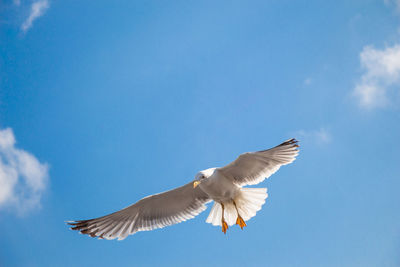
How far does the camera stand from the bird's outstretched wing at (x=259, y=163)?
4.50 meters

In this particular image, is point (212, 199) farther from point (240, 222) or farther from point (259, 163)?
point (259, 163)

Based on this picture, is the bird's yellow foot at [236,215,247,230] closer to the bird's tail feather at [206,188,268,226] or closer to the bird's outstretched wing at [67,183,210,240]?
the bird's tail feather at [206,188,268,226]

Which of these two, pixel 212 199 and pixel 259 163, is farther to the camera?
pixel 212 199

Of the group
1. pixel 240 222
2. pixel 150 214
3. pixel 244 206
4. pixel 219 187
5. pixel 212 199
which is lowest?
pixel 240 222

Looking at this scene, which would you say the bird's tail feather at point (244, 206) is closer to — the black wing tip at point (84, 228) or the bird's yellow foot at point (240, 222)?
the bird's yellow foot at point (240, 222)

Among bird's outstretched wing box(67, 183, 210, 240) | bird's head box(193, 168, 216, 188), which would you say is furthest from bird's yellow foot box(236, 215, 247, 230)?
bird's head box(193, 168, 216, 188)

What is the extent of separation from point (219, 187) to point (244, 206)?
0.45 meters

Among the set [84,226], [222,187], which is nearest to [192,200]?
[222,187]

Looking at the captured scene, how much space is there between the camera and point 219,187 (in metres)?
4.71

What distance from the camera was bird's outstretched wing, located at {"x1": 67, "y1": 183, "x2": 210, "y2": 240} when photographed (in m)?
5.07

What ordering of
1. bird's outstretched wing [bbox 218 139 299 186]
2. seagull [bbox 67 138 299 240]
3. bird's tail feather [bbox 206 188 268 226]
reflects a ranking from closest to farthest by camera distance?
bird's outstretched wing [bbox 218 139 299 186], seagull [bbox 67 138 299 240], bird's tail feather [bbox 206 188 268 226]

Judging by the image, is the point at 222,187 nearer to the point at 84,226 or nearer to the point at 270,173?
the point at 270,173

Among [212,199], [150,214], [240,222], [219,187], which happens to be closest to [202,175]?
[219,187]

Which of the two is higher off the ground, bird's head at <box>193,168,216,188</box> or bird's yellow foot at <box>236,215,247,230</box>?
bird's head at <box>193,168,216,188</box>
